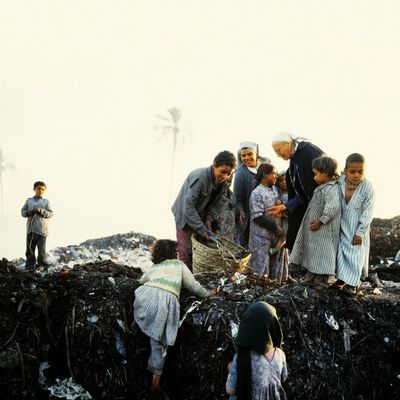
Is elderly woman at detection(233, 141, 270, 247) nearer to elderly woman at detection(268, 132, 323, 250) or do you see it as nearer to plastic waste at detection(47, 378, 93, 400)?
elderly woman at detection(268, 132, 323, 250)

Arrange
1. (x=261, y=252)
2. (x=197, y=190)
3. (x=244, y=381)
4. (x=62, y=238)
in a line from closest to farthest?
(x=244, y=381) → (x=197, y=190) → (x=261, y=252) → (x=62, y=238)

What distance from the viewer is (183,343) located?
361cm

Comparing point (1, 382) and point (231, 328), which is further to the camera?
point (231, 328)

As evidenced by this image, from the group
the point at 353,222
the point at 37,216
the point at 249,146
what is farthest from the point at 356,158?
the point at 37,216

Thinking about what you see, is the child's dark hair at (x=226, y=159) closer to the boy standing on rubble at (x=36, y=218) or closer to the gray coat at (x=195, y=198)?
the gray coat at (x=195, y=198)

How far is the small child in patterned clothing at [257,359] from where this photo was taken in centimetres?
237

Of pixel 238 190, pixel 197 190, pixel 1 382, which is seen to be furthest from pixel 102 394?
pixel 238 190

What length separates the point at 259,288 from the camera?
4164 millimetres

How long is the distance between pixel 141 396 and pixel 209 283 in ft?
4.18

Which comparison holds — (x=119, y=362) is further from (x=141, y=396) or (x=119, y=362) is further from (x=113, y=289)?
(x=113, y=289)

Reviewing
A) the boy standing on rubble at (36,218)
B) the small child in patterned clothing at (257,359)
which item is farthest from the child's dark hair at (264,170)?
the boy standing on rubble at (36,218)

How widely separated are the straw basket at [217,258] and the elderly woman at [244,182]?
1022 mm

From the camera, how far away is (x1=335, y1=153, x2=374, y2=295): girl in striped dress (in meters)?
3.90

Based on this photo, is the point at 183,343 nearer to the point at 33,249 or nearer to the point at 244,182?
the point at 244,182
